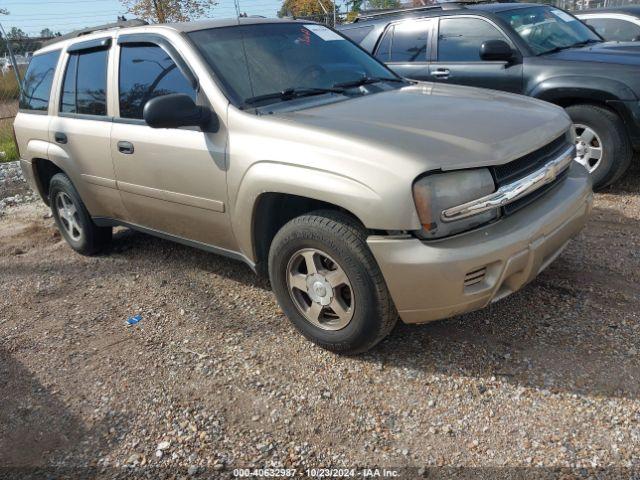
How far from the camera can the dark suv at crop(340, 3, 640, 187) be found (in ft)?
16.5

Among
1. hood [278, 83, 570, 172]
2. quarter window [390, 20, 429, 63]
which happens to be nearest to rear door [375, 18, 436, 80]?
quarter window [390, 20, 429, 63]

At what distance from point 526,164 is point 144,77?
2480mm

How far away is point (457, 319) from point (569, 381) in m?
0.78

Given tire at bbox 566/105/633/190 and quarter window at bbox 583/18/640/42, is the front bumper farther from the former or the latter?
quarter window at bbox 583/18/640/42

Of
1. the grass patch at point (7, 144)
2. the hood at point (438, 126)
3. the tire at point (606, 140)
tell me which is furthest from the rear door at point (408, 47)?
the grass patch at point (7, 144)

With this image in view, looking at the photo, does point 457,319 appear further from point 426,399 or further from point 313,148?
point 313,148

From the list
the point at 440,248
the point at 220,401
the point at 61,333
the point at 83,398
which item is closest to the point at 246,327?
the point at 220,401

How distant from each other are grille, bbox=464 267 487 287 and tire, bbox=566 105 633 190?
3233 millimetres

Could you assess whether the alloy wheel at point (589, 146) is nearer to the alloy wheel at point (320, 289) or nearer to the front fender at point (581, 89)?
the front fender at point (581, 89)

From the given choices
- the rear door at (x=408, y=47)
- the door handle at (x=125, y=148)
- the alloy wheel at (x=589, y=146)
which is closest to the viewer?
the door handle at (x=125, y=148)

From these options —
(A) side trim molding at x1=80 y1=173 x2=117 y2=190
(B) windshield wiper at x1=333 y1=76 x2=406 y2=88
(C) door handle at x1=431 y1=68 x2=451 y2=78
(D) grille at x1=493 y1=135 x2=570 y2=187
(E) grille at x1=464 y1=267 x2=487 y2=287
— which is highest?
(B) windshield wiper at x1=333 y1=76 x2=406 y2=88

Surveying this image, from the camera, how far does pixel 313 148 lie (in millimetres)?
2777

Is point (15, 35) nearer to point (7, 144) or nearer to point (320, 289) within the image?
point (7, 144)

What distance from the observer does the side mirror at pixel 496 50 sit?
5.48 metres
